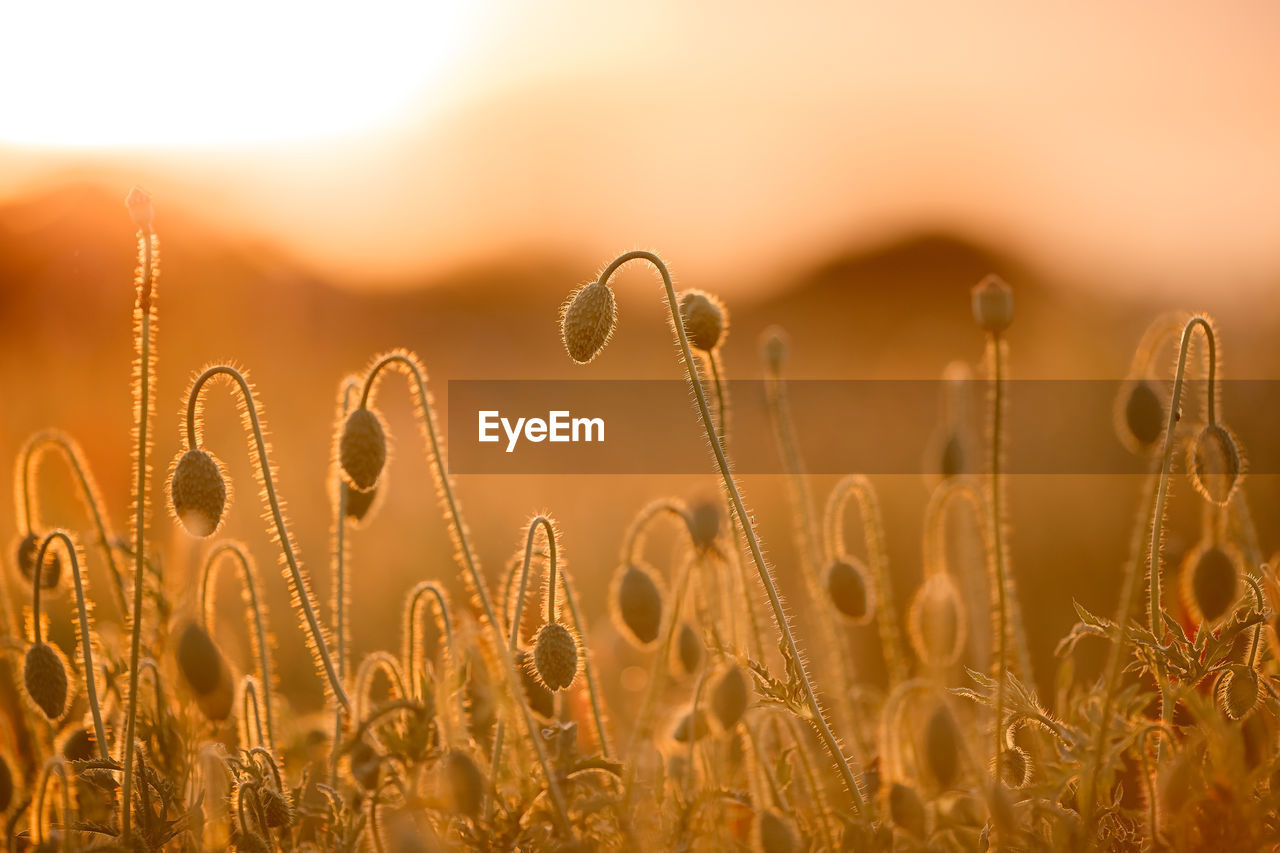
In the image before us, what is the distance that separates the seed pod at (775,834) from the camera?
6.53 ft

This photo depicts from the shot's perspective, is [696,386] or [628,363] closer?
[696,386]

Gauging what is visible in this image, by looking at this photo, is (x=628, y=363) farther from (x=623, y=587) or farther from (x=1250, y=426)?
(x=623, y=587)

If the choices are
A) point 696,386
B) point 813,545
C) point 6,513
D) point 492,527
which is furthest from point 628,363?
point 696,386

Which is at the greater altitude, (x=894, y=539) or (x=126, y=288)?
(x=126, y=288)

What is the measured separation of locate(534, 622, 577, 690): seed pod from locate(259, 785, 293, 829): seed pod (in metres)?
0.52

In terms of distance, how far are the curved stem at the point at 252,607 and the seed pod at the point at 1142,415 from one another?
6.18 feet

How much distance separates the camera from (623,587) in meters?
2.63

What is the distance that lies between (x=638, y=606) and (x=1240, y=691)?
1.23 m

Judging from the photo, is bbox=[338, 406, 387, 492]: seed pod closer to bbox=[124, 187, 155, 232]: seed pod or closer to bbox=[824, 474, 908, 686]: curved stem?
bbox=[124, 187, 155, 232]: seed pod

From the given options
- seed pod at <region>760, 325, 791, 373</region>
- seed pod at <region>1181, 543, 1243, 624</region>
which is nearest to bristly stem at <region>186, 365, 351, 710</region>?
seed pod at <region>760, 325, 791, 373</region>

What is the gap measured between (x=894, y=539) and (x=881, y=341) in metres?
5.06

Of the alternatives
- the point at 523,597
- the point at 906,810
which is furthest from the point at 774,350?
the point at 906,810

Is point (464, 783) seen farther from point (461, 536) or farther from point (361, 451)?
point (361, 451)

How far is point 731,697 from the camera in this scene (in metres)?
2.52
